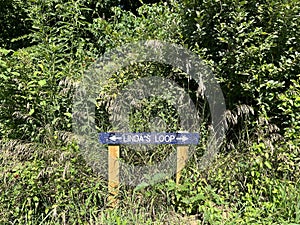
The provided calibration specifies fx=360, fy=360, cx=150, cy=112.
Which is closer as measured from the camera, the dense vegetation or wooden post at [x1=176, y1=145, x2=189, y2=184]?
the dense vegetation

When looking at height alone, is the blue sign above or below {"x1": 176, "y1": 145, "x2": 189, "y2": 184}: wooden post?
above

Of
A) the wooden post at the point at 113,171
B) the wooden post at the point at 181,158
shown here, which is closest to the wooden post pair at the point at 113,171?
the wooden post at the point at 113,171

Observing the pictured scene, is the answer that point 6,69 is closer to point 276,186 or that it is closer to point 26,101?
point 26,101

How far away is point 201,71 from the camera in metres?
3.32

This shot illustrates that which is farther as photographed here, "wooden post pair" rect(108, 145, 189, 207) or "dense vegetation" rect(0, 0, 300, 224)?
"wooden post pair" rect(108, 145, 189, 207)

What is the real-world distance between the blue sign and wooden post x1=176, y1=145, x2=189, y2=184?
0.05 metres

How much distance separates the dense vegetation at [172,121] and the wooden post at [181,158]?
2.9 inches

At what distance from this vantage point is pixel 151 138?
9.73ft

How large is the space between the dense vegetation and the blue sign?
0.71 ft

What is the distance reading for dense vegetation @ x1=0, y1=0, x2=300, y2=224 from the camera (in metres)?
2.81

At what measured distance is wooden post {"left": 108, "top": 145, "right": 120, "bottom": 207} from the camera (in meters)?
2.93

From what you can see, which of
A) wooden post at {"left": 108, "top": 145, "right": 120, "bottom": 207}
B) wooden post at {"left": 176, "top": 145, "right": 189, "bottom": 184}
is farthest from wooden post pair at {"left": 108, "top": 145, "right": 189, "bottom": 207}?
wooden post at {"left": 176, "top": 145, "right": 189, "bottom": 184}

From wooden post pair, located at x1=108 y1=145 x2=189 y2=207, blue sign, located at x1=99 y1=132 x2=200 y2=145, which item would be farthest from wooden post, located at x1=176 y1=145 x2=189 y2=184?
wooden post pair, located at x1=108 y1=145 x2=189 y2=207

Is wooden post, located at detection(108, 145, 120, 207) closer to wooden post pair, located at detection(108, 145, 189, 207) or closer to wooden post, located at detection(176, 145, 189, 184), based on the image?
wooden post pair, located at detection(108, 145, 189, 207)
